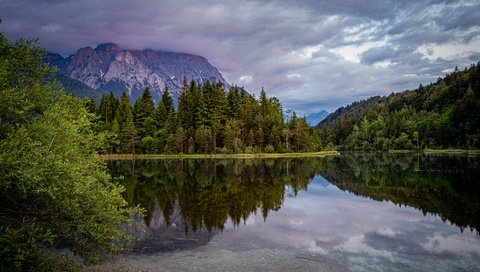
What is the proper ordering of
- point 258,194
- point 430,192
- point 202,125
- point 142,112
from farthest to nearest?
point 142,112, point 202,125, point 258,194, point 430,192

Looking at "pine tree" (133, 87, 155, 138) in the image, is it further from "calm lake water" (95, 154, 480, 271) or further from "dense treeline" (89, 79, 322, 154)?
"calm lake water" (95, 154, 480, 271)

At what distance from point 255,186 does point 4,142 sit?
36097mm

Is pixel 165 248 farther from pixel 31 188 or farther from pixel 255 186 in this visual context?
pixel 255 186

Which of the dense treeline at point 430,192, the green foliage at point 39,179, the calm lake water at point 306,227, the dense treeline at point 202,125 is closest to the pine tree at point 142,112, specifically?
the dense treeline at point 202,125

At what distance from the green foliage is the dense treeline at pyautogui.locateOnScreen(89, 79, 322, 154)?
9088cm

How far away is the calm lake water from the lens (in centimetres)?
1852

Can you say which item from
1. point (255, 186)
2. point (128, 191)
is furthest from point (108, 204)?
point (255, 186)

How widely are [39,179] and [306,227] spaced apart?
1870 centimetres

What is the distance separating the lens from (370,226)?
87.9ft

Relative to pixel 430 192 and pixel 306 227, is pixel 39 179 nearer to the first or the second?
pixel 306 227

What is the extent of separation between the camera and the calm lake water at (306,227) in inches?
729

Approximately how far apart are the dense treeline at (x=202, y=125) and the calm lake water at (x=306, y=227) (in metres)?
61.4

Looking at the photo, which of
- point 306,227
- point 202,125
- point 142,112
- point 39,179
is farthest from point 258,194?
point 142,112

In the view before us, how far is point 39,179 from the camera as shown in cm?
1212
